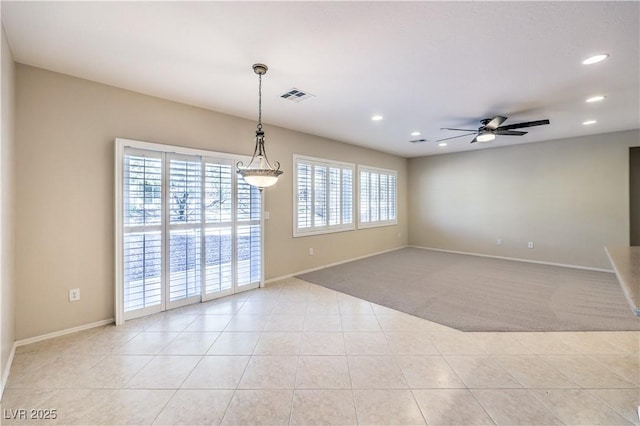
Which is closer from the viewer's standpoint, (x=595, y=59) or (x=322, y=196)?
(x=595, y=59)

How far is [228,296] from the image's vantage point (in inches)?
160

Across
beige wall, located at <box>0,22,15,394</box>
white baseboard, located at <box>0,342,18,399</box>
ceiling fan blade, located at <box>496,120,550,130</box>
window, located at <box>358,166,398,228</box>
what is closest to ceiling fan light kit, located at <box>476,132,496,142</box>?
ceiling fan blade, located at <box>496,120,550,130</box>

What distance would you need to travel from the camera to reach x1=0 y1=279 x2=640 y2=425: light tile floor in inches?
71.0

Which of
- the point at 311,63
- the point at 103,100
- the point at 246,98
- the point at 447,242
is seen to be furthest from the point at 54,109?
the point at 447,242

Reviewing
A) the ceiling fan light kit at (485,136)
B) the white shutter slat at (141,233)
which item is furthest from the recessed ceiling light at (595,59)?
the white shutter slat at (141,233)

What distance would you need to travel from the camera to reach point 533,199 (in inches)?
242

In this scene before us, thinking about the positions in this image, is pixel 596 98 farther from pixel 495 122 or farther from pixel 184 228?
pixel 184 228

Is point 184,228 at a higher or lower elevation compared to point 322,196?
lower

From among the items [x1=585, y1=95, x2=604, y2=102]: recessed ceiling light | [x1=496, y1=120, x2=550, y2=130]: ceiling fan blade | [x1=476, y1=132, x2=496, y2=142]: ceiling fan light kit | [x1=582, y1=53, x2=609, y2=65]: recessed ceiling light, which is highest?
[x1=585, y1=95, x2=604, y2=102]: recessed ceiling light

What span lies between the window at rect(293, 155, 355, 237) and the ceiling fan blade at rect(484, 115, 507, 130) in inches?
114

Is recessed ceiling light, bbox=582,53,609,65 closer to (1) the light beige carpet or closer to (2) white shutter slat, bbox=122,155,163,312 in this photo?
(1) the light beige carpet

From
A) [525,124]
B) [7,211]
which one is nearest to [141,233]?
[7,211]

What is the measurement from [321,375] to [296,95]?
3.08m

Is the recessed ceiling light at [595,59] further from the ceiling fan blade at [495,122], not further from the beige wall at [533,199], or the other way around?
the beige wall at [533,199]
